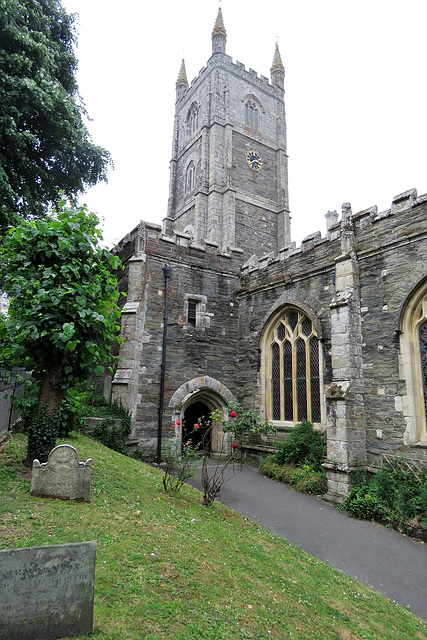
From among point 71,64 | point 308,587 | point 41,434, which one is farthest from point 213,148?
point 308,587

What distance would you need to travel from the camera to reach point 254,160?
2886 cm

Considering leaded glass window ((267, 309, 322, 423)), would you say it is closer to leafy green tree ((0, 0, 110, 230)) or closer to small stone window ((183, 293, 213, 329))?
small stone window ((183, 293, 213, 329))

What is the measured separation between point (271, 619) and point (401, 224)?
31.6 feet

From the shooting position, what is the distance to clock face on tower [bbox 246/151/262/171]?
28578 mm

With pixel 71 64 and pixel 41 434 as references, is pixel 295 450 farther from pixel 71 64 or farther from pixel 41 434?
pixel 71 64

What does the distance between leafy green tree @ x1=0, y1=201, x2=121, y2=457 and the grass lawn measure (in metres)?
1.89

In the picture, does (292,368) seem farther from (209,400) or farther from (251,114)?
(251,114)

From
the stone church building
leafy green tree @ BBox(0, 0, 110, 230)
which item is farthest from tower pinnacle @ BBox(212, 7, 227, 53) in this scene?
leafy green tree @ BBox(0, 0, 110, 230)

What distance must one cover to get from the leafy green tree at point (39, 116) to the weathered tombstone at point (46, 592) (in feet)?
32.4

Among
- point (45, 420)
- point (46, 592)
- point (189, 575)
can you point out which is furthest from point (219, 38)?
point (46, 592)

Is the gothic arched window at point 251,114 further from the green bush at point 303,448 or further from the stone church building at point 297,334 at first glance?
the green bush at point 303,448

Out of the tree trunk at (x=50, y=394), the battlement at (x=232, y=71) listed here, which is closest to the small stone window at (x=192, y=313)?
the tree trunk at (x=50, y=394)

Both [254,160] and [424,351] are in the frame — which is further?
[254,160]

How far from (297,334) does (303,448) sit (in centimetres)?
386
